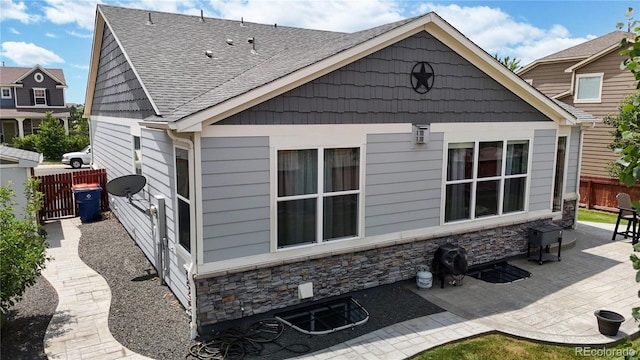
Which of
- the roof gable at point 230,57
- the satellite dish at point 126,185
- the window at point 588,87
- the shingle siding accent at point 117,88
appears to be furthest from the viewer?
the window at point 588,87

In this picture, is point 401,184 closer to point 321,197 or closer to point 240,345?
point 321,197

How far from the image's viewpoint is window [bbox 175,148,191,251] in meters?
6.70

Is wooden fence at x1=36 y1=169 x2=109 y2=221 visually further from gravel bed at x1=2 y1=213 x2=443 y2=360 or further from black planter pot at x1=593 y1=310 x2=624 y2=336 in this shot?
black planter pot at x1=593 y1=310 x2=624 y2=336

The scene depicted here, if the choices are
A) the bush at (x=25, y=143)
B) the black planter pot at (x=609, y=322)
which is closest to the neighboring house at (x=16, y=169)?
the black planter pot at (x=609, y=322)

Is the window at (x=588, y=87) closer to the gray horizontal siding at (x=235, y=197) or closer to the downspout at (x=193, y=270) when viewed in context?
the gray horizontal siding at (x=235, y=197)

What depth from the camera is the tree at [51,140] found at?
3086cm

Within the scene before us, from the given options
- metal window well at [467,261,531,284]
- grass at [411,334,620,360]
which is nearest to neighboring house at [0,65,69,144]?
metal window well at [467,261,531,284]

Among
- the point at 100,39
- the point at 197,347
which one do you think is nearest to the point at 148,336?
the point at 197,347

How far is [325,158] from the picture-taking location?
733cm

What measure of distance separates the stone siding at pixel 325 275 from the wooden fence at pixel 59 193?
9.63 metres

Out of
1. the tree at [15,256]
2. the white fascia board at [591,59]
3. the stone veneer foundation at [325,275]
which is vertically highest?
the white fascia board at [591,59]

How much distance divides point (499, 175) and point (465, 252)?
197 cm

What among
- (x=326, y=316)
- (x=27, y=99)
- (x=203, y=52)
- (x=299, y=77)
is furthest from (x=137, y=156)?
(x=27, y=99)

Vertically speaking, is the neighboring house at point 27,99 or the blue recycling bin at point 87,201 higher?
the neighboring house at point 27,99
